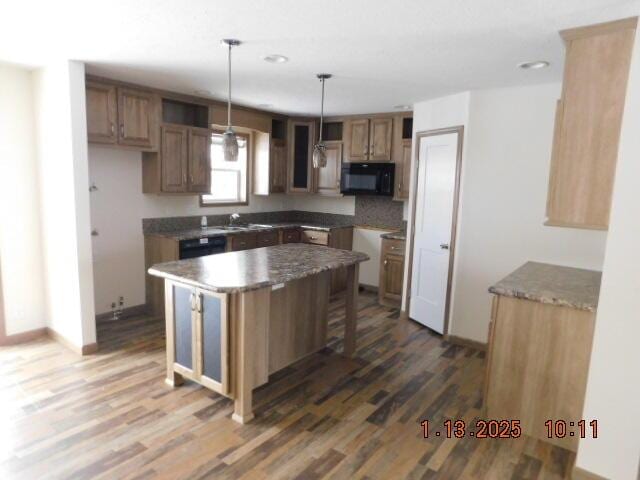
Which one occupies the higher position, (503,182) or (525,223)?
(503,182)

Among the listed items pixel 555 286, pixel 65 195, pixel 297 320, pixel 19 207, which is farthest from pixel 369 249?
pixel 19 207

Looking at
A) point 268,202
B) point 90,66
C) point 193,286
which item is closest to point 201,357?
point 193,286

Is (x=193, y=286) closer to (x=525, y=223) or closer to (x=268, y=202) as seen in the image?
(x=525, y=223)

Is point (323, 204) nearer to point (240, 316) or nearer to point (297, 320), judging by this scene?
point (297, 320)

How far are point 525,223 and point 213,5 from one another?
3008 millimetres

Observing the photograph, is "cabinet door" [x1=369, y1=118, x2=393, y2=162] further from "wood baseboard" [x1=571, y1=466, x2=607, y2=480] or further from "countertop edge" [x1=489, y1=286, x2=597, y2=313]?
"wood baseboard" [x1=571, y1=466, x2=607, y2=480]

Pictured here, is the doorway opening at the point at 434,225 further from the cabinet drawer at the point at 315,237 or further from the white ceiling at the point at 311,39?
the cabinet drawer at the point at 315,237

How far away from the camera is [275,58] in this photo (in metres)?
3.04

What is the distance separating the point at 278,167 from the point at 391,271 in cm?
214

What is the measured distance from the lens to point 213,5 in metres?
2.13

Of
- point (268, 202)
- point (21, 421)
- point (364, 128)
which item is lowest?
point (21, 421)

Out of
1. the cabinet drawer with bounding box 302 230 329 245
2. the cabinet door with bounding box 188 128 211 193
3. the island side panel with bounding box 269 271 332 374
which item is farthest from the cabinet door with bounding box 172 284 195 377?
the cabinet drawer with bounding box 302 230 329 245

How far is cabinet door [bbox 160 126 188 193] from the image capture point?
4352 mm

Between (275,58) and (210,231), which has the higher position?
(275,58)
